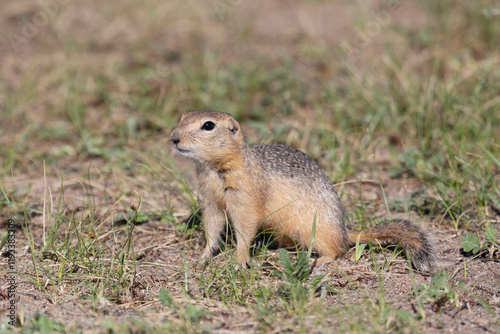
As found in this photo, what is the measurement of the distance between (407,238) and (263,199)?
0.91 m

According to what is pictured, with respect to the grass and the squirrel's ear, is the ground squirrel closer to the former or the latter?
the squirrel's ear

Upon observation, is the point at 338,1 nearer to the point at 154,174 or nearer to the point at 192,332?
the point at 154,174

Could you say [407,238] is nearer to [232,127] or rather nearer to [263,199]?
[263,199]

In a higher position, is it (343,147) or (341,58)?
(341,58)

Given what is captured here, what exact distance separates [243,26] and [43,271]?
5.17 meters

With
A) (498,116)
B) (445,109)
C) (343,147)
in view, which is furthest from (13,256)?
(498,116)

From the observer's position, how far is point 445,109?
17.0 feet

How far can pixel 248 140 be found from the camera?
17.8 ft

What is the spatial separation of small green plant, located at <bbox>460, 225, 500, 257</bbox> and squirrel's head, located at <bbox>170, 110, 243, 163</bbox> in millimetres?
1502

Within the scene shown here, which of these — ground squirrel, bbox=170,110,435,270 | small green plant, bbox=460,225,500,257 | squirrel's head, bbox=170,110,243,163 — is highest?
squirrel's head, bbox=170,110,243,163

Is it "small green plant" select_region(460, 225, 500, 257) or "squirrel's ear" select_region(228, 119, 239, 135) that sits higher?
"squirrel's ear" select_region(228, 119, 239, 135)

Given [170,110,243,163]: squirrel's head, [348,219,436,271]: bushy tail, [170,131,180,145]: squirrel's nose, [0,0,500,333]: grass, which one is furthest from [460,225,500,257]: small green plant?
[170,131,180,145]: squirrel's nose

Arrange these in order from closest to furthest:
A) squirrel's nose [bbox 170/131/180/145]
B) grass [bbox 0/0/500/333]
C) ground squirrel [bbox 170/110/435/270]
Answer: grass [bbox 0/0/500/333] → squirrel's nose [bbox 170/131/180/145] → ground squirrel [bbox 170/110/435/270]

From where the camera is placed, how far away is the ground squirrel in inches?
136
